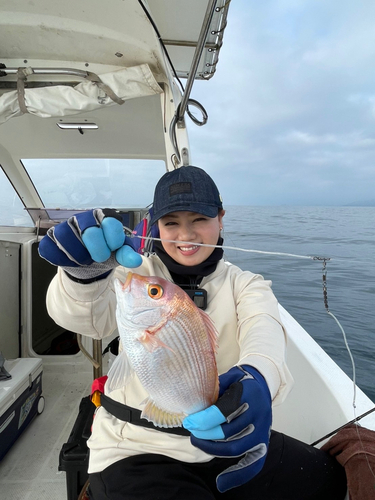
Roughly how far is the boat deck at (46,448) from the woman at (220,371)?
1.34 metres

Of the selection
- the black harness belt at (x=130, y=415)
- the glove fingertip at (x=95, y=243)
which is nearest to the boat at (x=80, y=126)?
the black harness belt at (x=130, y=415)

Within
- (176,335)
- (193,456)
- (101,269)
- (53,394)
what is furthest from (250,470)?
(53,394)

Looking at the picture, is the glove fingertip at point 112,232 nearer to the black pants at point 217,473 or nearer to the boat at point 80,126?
the black pants at point 217,473

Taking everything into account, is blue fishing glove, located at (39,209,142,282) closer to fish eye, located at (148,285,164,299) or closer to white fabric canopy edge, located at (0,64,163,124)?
fish eye, located at (148,285,164,299)

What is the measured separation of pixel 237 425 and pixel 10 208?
548 cm

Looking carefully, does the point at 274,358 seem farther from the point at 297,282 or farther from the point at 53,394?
the point at 297,282

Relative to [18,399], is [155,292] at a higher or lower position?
higher

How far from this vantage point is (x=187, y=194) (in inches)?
59.3

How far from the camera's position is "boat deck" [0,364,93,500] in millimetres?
2221

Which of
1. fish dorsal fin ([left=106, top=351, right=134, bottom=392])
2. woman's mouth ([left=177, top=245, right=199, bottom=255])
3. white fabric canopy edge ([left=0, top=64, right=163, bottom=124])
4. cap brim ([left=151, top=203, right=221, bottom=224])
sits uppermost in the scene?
white fabric canopy edge ([left=0, top=64, right=163, bottom=124])

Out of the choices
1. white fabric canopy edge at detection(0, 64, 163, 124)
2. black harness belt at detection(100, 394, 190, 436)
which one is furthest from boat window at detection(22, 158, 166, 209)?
black harness belt at detection(100, 394, 190, 436)

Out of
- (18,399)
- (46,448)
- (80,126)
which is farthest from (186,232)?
(80,126)

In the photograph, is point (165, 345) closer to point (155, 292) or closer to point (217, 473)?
point (155, 292)

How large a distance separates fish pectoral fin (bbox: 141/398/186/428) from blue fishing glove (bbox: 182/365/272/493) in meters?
0.08
